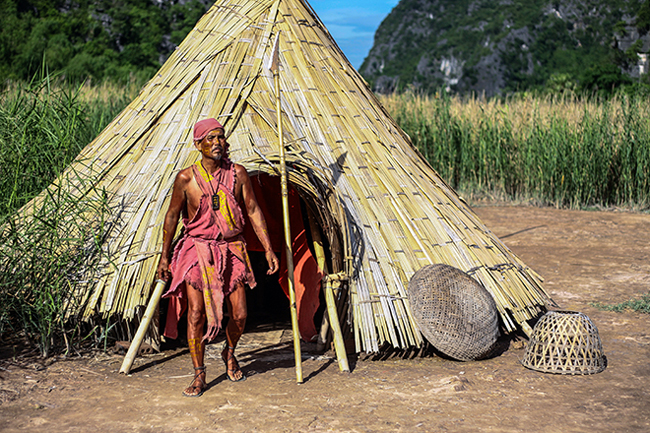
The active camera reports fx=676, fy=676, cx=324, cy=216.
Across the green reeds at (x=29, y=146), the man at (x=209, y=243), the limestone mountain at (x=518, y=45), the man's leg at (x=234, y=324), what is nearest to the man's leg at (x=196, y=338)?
the man at (x=209, y=243)

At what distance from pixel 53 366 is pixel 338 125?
7.85 feet

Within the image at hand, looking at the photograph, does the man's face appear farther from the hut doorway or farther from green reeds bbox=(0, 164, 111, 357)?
green reeds bbox=(0, 164, 111, 357)

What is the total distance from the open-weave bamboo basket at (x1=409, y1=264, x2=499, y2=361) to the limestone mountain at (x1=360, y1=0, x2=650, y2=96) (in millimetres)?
23477

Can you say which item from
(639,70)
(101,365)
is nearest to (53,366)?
(101,365)

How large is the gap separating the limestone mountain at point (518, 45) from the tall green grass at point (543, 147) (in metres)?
15.8

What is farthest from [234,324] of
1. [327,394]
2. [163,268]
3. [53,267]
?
[53,267]

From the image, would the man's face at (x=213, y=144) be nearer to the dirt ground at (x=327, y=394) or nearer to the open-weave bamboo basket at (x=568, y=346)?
the dirt ground at (x=327, y=394)

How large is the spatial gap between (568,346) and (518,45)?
136 ft

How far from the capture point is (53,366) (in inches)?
159

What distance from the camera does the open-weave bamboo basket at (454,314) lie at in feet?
13.5

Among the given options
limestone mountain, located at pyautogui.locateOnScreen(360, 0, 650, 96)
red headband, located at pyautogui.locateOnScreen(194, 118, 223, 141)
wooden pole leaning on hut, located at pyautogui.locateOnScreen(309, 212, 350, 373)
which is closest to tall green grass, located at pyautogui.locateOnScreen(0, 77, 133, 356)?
red headband, located at pyautogui.locateOnScreen(194, 118, 223, 141)

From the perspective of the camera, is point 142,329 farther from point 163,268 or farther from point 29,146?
point 29,146

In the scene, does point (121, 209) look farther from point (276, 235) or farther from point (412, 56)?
point (412, 56)

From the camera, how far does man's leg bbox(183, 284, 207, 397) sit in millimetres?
3625
